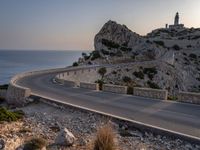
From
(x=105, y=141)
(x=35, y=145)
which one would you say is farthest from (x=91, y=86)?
(x=105, y=141)

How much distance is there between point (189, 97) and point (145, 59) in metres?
51.7

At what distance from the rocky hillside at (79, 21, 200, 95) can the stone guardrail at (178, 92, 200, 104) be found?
25165 millimetres

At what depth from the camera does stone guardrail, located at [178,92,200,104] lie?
1888cm

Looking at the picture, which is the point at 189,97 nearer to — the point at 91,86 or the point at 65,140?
the point at 91,86

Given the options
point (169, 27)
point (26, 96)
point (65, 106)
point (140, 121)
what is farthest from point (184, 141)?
point (169, 27)

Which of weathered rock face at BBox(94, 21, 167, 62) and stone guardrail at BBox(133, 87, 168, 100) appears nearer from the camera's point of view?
stone guardrail at BBox(133, 87, 168, 100)

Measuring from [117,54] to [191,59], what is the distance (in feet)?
66.6

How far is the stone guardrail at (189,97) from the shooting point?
61.9ft

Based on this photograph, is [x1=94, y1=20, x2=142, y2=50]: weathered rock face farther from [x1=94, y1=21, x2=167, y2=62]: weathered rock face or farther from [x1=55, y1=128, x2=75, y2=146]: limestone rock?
[x1=55, y1=128, x2=75, y2=146]: limestone rock

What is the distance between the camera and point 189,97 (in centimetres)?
1933

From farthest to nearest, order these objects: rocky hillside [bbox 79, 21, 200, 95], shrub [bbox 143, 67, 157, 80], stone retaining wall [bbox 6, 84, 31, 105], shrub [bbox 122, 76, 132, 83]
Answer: shrub [bbox 143, 67, 157, 80] < rocky hillside [bbox 79, 21, 200, 95] < shrub [bbox 122, 76, 132, 83] < stone retaining wall [bbox 6, 84, 31, 105]

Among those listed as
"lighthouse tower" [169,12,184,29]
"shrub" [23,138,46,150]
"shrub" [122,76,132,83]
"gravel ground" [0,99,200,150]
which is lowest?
"shrub" [122,76,132,83]

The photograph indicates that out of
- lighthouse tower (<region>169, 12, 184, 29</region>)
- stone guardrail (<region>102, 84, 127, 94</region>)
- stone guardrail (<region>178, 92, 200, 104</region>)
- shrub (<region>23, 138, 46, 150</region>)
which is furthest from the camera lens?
lighthouse tower (<region>169, 12, 184, 29</region>)

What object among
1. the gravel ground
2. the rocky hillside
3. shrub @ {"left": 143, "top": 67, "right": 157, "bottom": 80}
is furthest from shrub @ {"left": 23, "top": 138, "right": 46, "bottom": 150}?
shrub @ {"left": 143, "top": 67, "right": 157, "bottom": 80}
